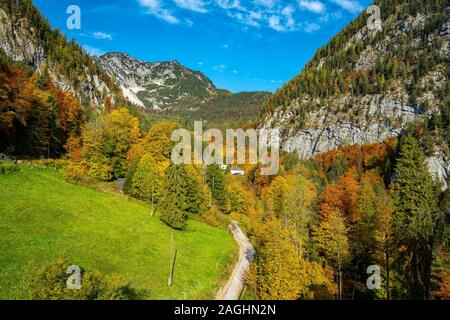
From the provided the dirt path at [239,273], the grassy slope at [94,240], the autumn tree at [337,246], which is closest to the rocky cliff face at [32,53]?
the grassy slope at [94,240]

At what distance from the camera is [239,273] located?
40969 mm

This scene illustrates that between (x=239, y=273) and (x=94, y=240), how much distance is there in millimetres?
18013

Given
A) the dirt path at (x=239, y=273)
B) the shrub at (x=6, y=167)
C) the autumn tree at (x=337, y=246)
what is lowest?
the dirt path at (x=239, y=273)

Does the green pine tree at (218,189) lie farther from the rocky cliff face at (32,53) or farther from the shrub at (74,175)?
the rocky cliff face at (32,53)

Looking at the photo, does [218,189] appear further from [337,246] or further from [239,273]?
[239,273]

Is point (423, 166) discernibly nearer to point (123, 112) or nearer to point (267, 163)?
point (123, 112)

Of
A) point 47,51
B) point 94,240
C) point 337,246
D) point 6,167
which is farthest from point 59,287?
point 47,51

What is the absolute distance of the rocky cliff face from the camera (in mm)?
122975

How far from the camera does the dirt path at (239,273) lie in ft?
113

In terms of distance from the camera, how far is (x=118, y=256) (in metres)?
32.2

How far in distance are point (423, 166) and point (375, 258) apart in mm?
20775

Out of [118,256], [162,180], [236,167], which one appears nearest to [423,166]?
[162,180]

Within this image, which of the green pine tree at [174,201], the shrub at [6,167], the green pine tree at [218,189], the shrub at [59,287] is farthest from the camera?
the green pine tree at [218,189]

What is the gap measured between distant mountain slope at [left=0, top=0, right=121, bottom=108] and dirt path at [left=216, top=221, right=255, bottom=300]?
11266 cm
